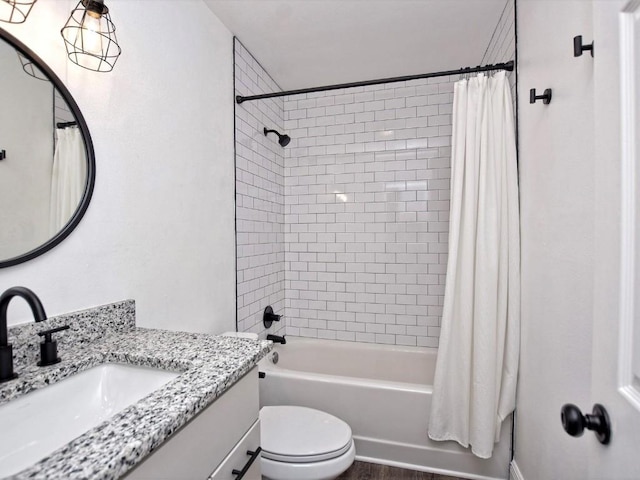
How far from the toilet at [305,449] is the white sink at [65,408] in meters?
0.73

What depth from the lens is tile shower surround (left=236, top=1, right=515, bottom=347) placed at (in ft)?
8.59

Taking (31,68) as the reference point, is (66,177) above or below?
below

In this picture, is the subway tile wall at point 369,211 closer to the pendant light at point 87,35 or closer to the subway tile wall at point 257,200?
the subway tile wall at point 257,200

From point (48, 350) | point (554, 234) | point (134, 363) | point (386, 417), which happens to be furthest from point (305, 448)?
point (554, 234)

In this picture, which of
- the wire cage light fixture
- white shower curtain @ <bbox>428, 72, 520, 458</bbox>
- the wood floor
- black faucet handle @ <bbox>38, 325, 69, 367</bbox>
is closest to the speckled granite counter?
black faucet handle @ <bbox>38, 325, 69, 367</bbox>

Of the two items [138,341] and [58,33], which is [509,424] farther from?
[58,33]

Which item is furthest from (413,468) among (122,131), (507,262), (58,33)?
(58,33)

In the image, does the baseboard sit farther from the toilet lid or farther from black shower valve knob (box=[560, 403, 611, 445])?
black shower valve knob (box=[560, 403, 611, 445])

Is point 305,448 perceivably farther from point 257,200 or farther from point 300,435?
point 257,200

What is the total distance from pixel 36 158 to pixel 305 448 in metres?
1.47

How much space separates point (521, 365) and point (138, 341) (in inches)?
68.1

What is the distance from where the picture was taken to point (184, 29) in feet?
5.44

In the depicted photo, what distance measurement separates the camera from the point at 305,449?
1422 millimetres

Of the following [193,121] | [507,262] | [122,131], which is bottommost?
[507,262]
